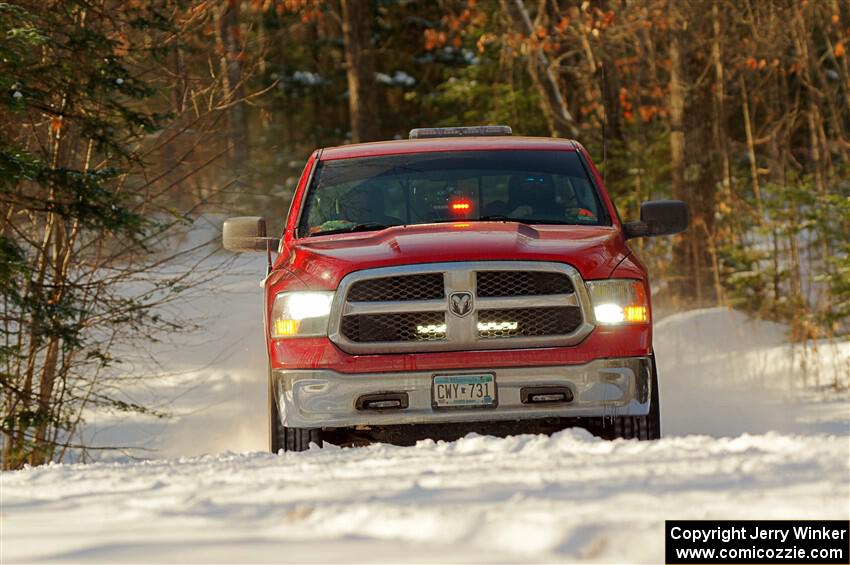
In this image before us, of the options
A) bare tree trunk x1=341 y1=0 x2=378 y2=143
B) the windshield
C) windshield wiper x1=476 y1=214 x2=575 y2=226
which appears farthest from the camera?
bare tree trunk x1=341 y1=0 x2=378 y2=143

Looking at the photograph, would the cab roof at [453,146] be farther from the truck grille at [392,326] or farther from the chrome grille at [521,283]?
the truck grille at [392,326]

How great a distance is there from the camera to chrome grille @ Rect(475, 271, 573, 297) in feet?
24.8

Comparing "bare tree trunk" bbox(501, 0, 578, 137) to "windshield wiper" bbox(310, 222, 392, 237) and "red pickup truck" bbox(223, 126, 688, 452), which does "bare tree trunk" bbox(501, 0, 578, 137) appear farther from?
"red pickup truck" bbox(223, 126, 688, 452)

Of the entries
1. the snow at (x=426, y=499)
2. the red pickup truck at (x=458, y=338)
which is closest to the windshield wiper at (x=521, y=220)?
the red pickup truck at (x=458, y=338)

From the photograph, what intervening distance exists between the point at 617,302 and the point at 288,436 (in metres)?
1.83

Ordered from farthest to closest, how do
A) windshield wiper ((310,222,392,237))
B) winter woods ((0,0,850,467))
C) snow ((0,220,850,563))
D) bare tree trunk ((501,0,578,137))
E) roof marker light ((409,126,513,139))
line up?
bare tree trunk ((501,0,578,137)) < winter woods ((0,0,850,467)) < roof marker light ((409,126,513,139)) < windshield wiper ((310,222,392,237)) < snow ((0,220,850,563))

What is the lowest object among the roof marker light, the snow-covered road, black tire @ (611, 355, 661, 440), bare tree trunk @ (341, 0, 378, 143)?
the snow-covered road

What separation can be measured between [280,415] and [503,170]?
2.27 metres

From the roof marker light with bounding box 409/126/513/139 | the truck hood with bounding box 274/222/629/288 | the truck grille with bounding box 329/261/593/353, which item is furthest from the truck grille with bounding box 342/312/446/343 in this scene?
the roof marker light with bounding box 409/126/513/139

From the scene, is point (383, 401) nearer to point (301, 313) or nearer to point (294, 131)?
point (301, 313)

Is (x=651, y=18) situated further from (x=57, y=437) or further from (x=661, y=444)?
(x=661, y=444)

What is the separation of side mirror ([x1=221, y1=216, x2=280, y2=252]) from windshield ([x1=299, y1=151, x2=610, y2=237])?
0.32 meters

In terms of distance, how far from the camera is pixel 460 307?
24.6 ft

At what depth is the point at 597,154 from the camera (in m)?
25.3
